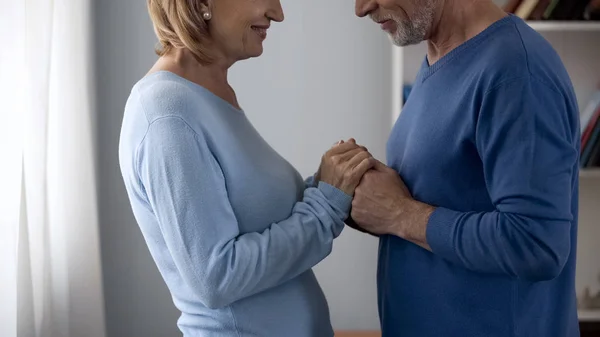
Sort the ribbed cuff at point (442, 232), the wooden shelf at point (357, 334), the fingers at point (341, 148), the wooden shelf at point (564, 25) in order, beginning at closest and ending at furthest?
1. the ribbed cuff at point (442, 232)
2. the fingers at point (341, 148)
3. the wooden shelf at point (564, 25)
4. the wooden shelf at point (357, 334)

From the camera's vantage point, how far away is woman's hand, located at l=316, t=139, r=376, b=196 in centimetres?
133

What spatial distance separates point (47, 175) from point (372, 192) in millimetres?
1095

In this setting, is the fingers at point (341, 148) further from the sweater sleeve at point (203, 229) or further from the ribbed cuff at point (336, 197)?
the sweater sleeve at point (203, 229)

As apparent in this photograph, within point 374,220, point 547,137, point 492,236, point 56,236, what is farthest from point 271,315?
point 56,236

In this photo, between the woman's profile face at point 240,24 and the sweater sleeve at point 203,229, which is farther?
the woman's profile face at point 240,24

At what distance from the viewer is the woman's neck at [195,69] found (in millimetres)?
1240

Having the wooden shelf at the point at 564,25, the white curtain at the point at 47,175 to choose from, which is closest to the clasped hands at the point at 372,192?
the white curtain at the point at 47,175

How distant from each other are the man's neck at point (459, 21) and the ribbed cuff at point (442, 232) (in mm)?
335

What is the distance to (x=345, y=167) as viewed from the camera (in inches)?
52.8

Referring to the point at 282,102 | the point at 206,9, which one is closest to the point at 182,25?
the point at 206,9

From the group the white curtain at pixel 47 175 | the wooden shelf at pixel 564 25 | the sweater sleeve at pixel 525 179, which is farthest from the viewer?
the wooden shelf at pixel 564 25

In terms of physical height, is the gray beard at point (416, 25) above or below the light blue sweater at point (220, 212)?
above

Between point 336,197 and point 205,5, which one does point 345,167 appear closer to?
point 336,197

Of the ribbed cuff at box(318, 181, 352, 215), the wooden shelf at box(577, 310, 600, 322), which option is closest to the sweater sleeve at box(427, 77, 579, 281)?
the ribbed cuff at box(318, 181, 352, 215)
